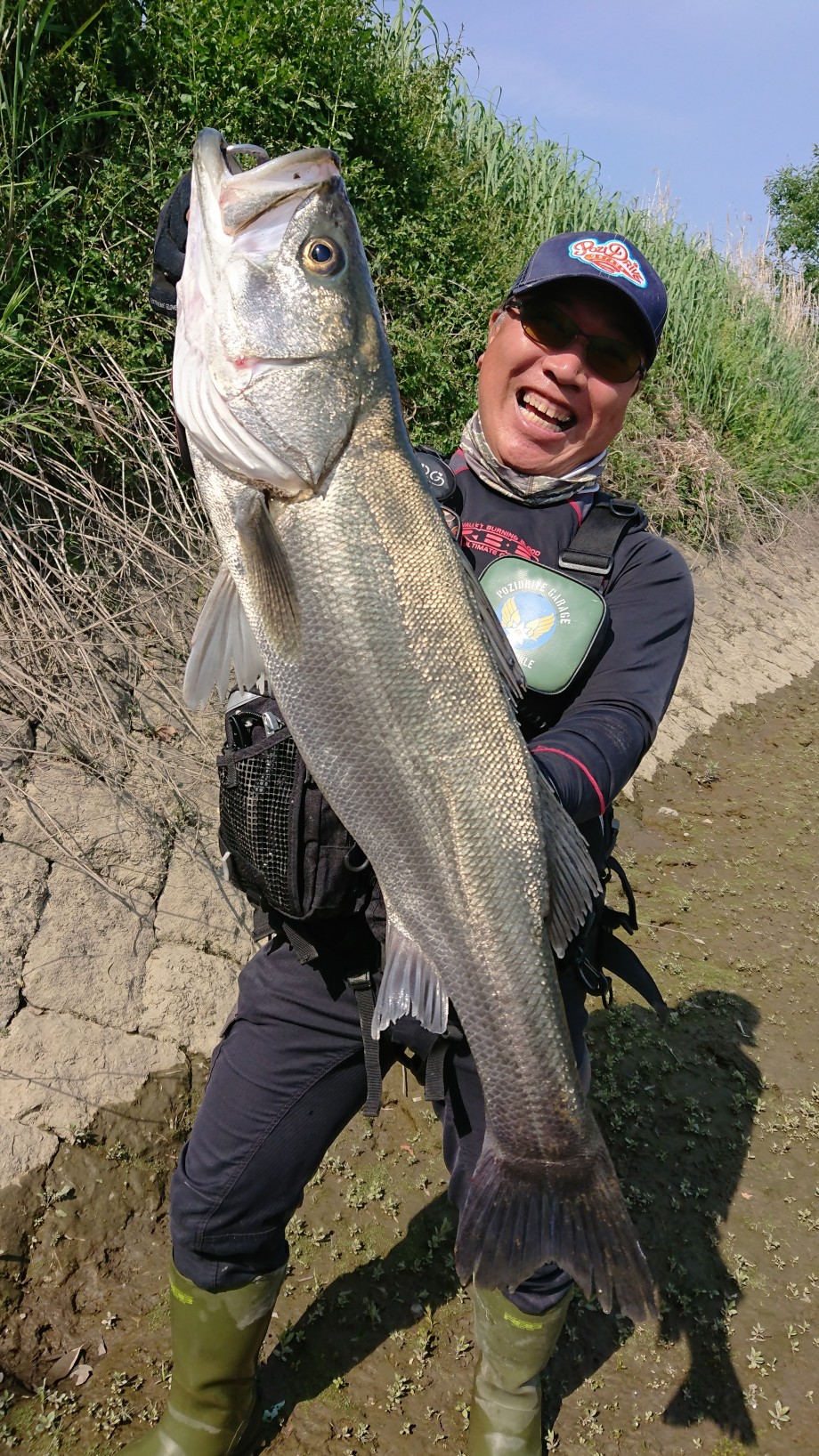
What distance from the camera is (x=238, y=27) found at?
5.23 meters

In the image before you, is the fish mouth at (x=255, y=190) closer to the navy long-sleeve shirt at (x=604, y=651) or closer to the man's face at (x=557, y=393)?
the man's face at (x=557, y=393)

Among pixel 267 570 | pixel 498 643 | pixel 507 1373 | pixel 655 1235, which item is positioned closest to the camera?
pixel 267 570

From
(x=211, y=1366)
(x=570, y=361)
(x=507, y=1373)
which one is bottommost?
(x=211, y=1366)

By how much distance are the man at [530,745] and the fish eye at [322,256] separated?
17.7 inches

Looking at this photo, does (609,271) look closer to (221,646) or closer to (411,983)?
(221,646)

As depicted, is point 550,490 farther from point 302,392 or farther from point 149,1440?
point 149,1440

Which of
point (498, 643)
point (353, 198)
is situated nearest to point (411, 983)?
point (498, 643)

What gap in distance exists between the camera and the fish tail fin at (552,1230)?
1909mm

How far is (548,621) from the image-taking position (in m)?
2.15

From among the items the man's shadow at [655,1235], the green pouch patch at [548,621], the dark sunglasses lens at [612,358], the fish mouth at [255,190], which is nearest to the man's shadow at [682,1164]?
the man's shadow at [655,1235]

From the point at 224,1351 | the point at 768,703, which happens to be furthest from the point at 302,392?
the point at 768,703

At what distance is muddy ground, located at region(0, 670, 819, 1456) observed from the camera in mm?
2729

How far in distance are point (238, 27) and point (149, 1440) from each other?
6263 mm

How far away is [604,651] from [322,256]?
1.04 meters
